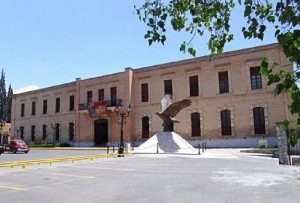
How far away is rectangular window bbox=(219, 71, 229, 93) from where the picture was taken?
33.8 metres

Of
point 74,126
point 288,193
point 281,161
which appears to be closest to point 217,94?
point 281,161

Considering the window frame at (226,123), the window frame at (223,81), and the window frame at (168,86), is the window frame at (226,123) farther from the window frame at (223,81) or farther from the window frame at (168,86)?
the window frame at (168,86)

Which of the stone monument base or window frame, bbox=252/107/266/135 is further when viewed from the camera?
window frame, bbox=252/107/266/135

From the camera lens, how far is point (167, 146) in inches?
1039

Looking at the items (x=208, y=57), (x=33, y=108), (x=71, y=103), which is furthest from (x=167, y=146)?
(x=33, y=108)

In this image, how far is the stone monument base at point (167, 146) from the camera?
2559 centimetres

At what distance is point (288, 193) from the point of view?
26.6ft

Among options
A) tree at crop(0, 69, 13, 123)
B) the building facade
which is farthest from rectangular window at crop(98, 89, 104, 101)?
tree at crop(0, 69, 13, 123)

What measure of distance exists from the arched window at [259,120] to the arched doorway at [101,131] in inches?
766

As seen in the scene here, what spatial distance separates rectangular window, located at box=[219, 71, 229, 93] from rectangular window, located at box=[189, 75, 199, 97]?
2.79m

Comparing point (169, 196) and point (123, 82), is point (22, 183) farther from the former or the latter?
point (123, 82)

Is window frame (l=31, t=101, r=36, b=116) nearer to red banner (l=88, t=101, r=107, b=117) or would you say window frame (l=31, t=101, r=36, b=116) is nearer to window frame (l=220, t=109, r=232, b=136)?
red banner (l=88, t=101, r=107, b=117)

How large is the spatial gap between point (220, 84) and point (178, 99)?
5.17m

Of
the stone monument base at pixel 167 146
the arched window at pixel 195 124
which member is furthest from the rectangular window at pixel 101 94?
the stone monument base at pixel 167 146
